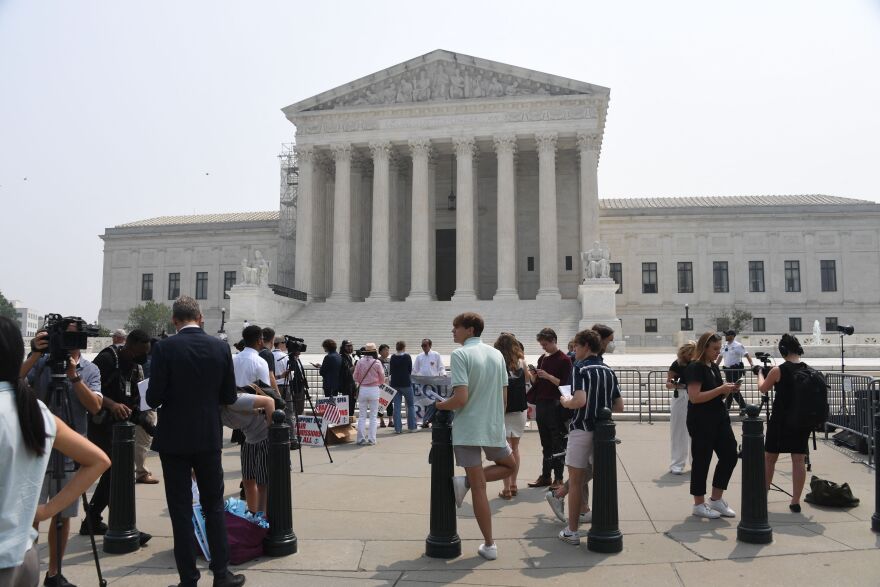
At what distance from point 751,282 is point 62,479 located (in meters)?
55.2

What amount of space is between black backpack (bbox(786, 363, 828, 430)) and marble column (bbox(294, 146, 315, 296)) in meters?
40.6

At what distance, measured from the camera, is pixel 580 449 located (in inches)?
272

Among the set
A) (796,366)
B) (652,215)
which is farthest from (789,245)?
(796,366)

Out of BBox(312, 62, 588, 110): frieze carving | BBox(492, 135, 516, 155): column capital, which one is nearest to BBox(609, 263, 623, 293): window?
BBox(492, 135, 516, 155): column capital

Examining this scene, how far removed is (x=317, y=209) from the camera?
47.8 m

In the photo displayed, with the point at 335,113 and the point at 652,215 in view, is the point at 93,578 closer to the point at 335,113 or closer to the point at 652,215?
the point at 335,113

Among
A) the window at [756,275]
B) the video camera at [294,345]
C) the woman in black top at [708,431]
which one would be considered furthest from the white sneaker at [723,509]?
the window at [756,275]

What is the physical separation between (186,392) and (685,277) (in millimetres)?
53369

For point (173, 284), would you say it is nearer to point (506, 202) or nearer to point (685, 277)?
point (506, 202)

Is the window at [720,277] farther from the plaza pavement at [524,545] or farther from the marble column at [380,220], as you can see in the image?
the plaza pavement at [524,545]

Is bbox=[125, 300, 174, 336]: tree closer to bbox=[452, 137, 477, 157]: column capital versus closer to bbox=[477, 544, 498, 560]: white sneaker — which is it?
bbox=[452, 137, 477, 157]: column capital

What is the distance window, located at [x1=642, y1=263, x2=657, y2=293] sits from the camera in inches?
2146

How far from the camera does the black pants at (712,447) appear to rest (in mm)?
7594

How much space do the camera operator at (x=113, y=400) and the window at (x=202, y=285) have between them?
54.2 meters
